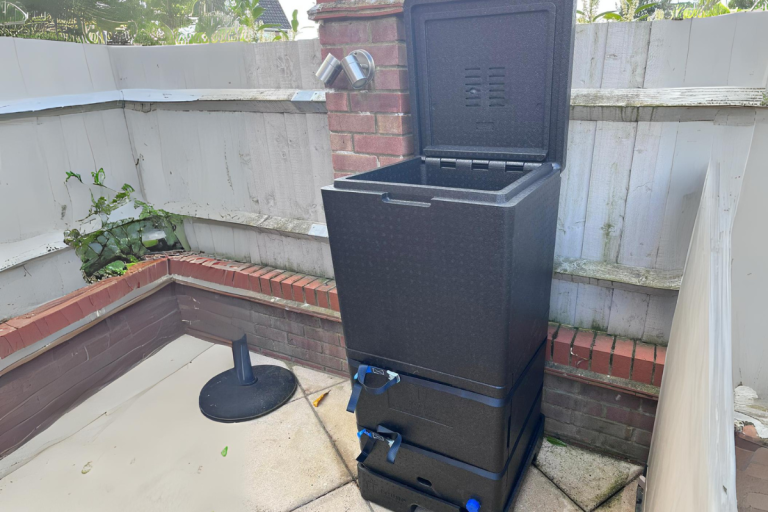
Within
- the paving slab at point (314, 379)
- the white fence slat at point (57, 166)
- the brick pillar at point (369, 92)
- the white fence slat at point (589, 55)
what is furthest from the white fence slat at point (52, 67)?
the white fence slat at point (589, 55)

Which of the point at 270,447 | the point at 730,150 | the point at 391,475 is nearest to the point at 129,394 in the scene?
the point at 270,447

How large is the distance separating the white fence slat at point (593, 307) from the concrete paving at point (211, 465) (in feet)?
2.00

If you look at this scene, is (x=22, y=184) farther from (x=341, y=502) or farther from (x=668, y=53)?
(x=668, y=53)

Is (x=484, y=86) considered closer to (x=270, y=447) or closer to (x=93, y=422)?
(x=270, y=447)

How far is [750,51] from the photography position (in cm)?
145

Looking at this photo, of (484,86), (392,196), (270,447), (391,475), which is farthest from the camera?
(270,447)

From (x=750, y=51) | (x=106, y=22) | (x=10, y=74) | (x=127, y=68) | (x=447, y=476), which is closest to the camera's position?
(x=750, y=51)

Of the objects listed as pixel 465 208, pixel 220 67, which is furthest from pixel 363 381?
pixel 220 67

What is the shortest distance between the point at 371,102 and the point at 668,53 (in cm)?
109

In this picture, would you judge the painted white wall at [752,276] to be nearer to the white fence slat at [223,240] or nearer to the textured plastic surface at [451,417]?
the textured plastic surface at [451,417]

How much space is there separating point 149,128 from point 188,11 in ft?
34.0

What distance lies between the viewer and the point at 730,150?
158 centimetres

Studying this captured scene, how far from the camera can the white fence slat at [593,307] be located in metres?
1.98

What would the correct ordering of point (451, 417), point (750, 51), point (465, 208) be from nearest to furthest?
point (465, 208) < point (750, 51) < point (451, 417)
